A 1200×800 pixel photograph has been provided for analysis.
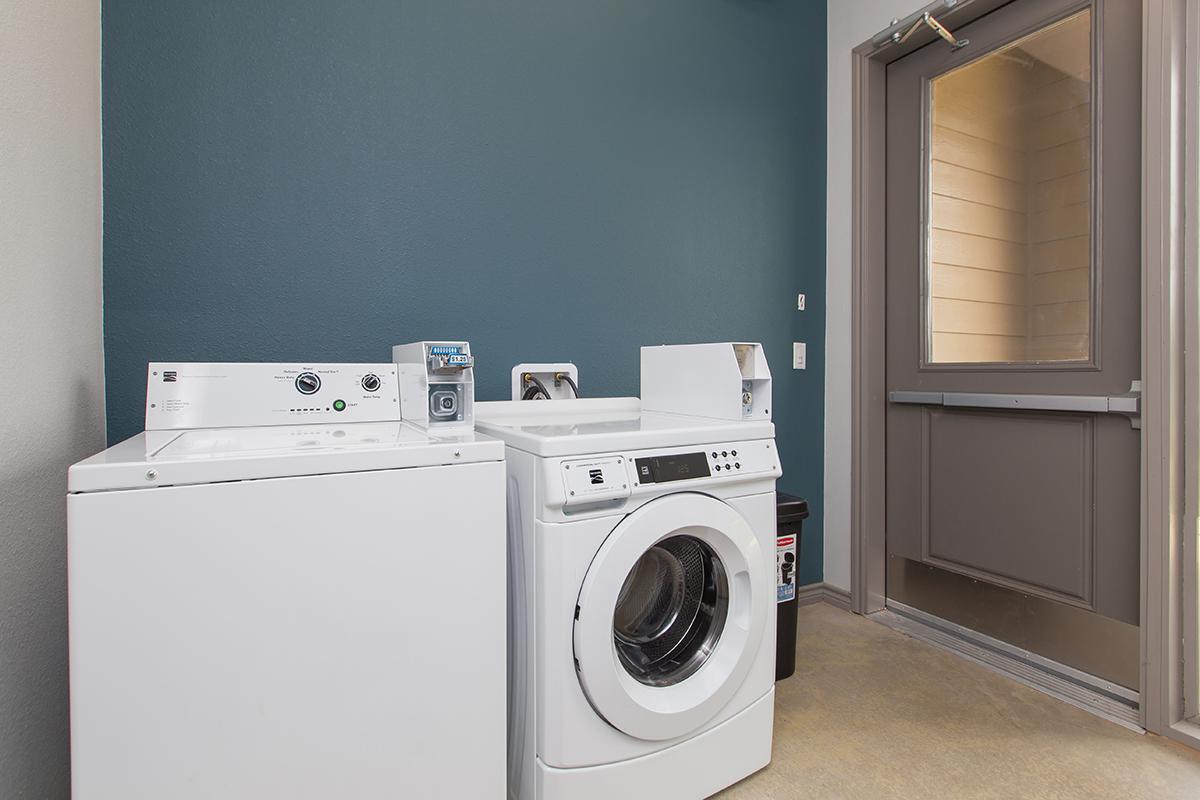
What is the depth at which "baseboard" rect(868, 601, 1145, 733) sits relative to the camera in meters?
1.77

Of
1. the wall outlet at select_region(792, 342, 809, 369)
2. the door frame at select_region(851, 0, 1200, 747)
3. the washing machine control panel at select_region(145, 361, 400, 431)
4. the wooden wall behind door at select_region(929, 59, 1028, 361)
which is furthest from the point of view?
the wall outlet at select_region(792, 342, 809, 369)

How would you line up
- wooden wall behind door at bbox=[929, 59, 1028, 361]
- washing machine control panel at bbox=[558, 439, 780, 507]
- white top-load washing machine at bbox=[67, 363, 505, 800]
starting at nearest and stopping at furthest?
white top-load washing machine at bbox=[67, 363, 505, 800] < washing machine control panel at bbox=[558, 439, 780, 507] < wooden wall behind door at bbox=[929, 59, 1028, 361]

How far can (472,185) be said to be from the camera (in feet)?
6.23

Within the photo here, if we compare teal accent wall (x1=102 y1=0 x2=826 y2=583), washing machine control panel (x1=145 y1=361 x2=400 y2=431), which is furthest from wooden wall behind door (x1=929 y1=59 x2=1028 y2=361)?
washing machine control panel (x1=145 y1=361 x2=400 y2=431)

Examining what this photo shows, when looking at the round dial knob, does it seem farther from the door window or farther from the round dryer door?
the door window

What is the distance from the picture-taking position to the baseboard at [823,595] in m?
2.55

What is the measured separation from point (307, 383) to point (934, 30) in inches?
95.4

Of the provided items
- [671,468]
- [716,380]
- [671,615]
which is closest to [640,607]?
[671,615]

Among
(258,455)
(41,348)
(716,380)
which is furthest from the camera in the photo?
(716,380)

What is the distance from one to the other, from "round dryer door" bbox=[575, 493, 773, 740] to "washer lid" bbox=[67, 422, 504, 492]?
0.36m

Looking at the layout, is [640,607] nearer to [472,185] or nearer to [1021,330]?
[472,185]

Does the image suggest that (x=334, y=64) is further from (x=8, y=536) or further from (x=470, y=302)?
(x=8, y=536)

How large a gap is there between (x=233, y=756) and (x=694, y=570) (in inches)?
38.5

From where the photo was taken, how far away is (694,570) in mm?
1503
